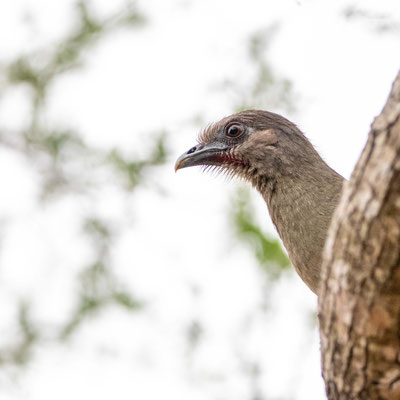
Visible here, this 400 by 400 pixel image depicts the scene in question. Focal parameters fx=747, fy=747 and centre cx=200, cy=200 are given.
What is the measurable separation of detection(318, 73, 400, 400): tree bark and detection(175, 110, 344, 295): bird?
1.70 metres

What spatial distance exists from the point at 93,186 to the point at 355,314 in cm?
617

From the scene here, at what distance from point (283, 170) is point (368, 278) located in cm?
244

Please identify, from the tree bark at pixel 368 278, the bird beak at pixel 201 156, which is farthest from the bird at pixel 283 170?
the tree bark at pixel 368 278

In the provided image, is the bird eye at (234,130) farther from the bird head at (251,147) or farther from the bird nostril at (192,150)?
the bird nostril at (192,150)

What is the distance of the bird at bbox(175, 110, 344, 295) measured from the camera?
4617 mm

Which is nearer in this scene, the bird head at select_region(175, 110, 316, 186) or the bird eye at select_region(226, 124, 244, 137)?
the bird head at select_region(175, 110, 316, 186)

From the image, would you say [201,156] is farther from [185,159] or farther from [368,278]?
[368,278]

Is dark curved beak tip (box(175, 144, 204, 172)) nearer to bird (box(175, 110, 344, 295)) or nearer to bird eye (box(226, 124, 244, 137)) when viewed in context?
bird (box(175, 110, 344, 295))

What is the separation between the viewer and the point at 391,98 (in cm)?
263

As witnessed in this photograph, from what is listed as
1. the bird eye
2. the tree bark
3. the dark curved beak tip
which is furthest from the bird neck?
the tree bark

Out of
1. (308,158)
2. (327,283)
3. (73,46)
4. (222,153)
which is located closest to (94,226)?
(73,46)

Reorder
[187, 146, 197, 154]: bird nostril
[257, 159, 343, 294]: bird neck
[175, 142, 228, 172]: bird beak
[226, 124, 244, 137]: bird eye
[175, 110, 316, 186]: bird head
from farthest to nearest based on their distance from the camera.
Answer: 1. [187, 146, 197, 154]: bird nostril
2. [175, 142, 228, 172]: bird beak
3. [226, 124, 244, 137]: bird eye
4. [175, 110, 316, 186]: bird head
5. [257, 159, 343, 294]: bird neck

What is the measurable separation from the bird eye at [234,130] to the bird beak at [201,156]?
105 millimetres

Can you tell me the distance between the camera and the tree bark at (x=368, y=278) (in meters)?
2.59
